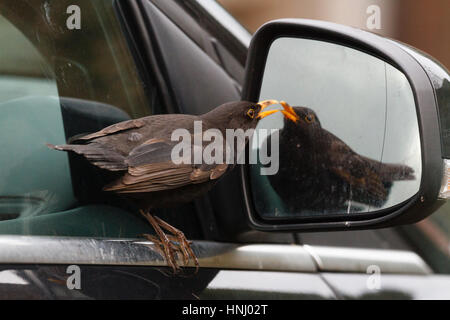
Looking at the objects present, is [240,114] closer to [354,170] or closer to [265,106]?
[265,106]

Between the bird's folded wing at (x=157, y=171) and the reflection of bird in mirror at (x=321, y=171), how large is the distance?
31 centimetres

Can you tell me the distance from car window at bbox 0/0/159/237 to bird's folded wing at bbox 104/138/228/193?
0.13 m

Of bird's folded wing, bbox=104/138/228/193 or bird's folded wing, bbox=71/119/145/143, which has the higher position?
bird's folded wing, bbox=71/119/145/143

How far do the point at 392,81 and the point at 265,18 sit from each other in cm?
1110

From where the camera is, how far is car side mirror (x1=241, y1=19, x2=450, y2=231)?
190cm

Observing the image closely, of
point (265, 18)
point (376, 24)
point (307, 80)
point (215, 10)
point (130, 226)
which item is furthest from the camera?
point (265, 18)

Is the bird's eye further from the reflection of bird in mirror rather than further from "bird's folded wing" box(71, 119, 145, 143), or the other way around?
"bird's folded wing" box(71, 119, 145, 143)

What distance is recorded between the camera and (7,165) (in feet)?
6.11

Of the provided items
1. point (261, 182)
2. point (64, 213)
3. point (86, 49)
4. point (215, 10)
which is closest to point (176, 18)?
point (215, 10)

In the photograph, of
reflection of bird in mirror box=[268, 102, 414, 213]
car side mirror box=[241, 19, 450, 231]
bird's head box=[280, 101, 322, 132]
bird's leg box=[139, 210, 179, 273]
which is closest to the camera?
car side mirror box=[241, 19, 450, 231]

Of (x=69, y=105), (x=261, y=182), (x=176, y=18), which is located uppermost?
(x=176, y=18)

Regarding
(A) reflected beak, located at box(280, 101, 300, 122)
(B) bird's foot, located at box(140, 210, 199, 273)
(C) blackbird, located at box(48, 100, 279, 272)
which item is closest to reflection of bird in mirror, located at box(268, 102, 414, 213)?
(A) reflected beak, located at box(280, 101, 300, 122)

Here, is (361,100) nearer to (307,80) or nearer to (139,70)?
(307,80)

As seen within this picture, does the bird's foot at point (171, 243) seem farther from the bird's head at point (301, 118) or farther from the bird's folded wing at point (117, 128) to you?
the bird's head at point (301, 118)
